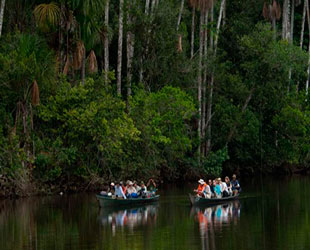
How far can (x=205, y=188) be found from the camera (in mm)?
42219

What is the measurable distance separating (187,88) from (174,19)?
216 inches

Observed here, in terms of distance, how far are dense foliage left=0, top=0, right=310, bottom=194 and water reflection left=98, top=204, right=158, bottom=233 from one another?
7.16 meters

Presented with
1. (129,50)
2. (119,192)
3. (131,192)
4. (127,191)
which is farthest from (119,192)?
(129,50)

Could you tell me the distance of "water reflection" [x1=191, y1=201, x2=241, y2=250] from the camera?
90.5 feet

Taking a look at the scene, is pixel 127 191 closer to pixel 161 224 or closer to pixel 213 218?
pixel 213 218

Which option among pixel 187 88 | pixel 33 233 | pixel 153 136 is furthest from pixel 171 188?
pixel 33 233

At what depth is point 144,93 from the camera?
2130 inches

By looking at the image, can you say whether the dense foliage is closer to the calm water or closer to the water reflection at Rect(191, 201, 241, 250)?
the calm water

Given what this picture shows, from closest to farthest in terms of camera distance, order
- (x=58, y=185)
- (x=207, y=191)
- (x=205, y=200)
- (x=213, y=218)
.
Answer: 1. (x=213, y=218)
2. (x=205, y=200)
3. (x=207, y=191)
4. (x=58, y=185)

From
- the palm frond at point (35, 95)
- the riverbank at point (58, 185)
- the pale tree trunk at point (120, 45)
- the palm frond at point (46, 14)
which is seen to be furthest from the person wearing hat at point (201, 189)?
the palm frond at point (46, 14)

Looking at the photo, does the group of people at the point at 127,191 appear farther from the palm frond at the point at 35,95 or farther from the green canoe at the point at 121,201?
the palm frond at the point at 35,95

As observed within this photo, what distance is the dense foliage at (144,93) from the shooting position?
45188mm

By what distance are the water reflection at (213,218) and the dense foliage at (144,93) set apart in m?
9.61

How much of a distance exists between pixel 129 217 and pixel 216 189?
28.1 ft
